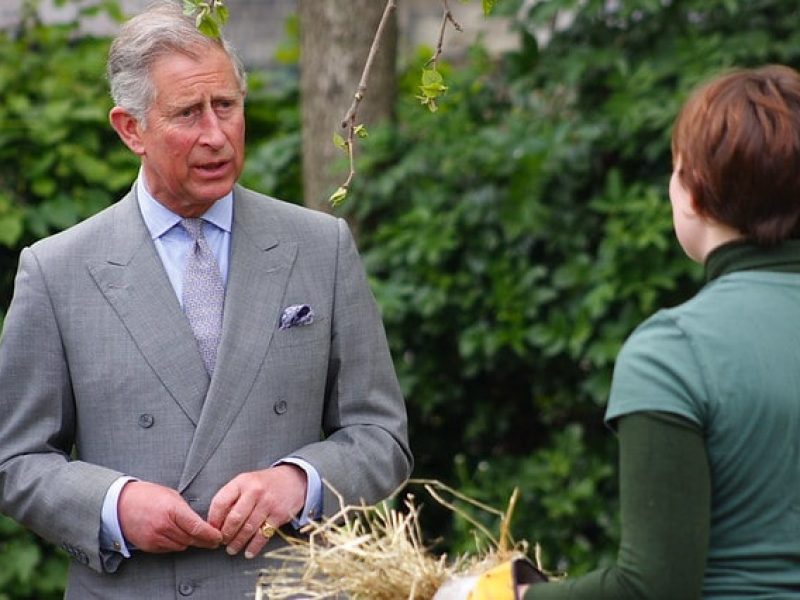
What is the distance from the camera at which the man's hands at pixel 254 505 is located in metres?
2.94

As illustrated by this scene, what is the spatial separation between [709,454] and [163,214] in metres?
1.44

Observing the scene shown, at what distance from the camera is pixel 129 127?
10.6 ft

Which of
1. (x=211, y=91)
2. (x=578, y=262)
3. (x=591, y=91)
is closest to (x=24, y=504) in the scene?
(x=211, y=91)

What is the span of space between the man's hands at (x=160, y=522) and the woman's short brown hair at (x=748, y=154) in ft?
3.89

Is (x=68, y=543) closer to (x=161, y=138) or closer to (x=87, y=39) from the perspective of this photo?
(x=161, y=138)

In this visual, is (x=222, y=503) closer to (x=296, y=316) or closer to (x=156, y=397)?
(x=156, y=397)

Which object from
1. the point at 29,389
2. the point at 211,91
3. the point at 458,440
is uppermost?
the point at 211,91

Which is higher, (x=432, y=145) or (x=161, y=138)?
(x=161, y=138)

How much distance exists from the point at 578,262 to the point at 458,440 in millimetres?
945

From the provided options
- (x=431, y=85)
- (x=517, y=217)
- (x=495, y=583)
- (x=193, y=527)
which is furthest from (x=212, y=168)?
(x=517, y=217)

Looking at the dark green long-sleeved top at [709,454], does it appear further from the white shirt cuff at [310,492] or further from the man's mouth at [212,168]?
the man's mouth at [212,168]

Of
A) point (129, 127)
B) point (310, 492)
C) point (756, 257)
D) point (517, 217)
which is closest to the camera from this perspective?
point (756, 257)

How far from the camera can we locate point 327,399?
10.7 ft

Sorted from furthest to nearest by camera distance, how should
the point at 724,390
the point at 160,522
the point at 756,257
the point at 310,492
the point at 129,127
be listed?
the point at 129,127 → the point at 310,492 → the point at 160,522 → the point at 756,257 → the point at 724,390
